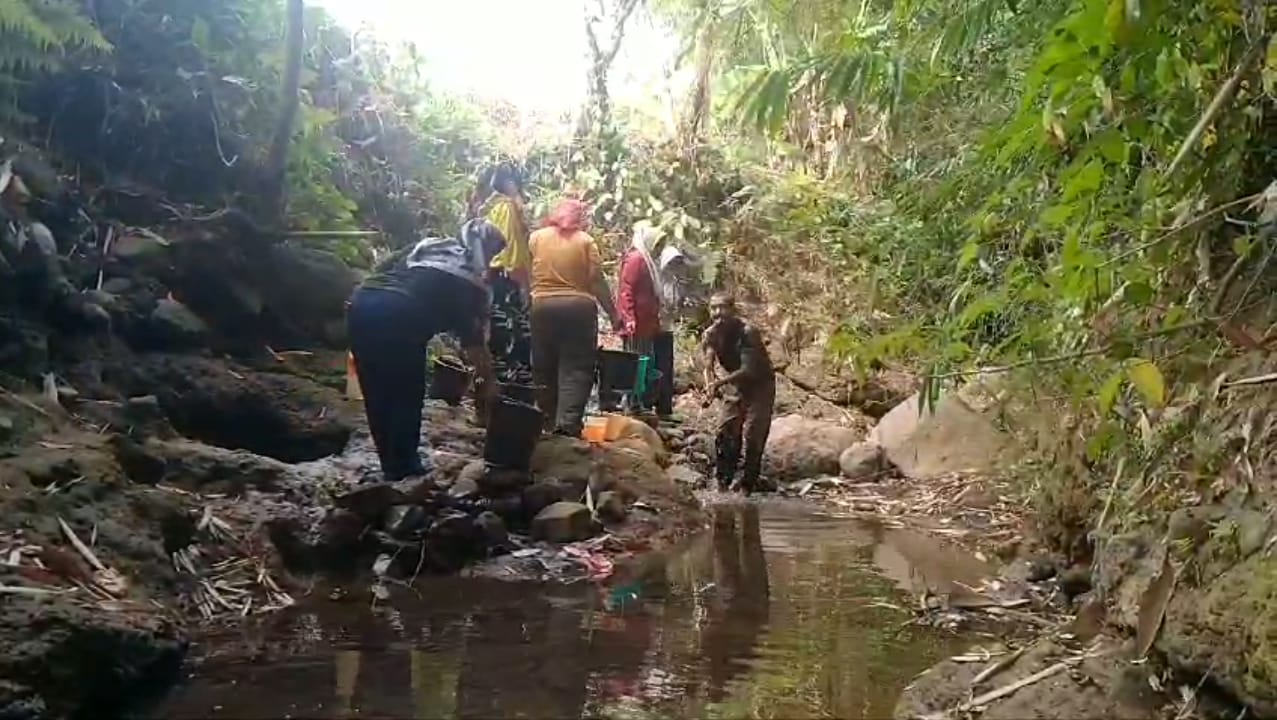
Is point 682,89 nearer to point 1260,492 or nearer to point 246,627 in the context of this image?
point 246,627

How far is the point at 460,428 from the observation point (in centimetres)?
748

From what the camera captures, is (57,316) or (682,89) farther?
(682,89)

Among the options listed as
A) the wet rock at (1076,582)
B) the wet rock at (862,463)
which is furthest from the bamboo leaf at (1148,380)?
the wet rock at (862,463)

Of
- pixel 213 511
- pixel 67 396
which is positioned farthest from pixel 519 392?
pixel 67 396

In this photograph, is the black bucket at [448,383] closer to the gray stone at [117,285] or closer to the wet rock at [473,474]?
the wet rock at [473,474]

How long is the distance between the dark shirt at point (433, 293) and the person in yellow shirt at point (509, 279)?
182cm

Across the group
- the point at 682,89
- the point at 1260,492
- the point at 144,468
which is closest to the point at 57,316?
the point at 144,468

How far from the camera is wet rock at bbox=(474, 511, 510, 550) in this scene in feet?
18.1

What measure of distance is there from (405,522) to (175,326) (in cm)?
208

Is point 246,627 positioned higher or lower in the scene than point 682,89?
lower

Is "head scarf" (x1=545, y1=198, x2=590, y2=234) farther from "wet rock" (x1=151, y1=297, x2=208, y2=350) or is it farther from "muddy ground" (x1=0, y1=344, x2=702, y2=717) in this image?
"wet rock" (x1=151, y1=297, x2=208, y2=350)

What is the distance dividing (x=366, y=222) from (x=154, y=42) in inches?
110

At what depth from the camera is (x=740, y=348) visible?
8977mm

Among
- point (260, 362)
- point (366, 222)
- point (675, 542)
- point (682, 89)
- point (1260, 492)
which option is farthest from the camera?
point (682, 89)
